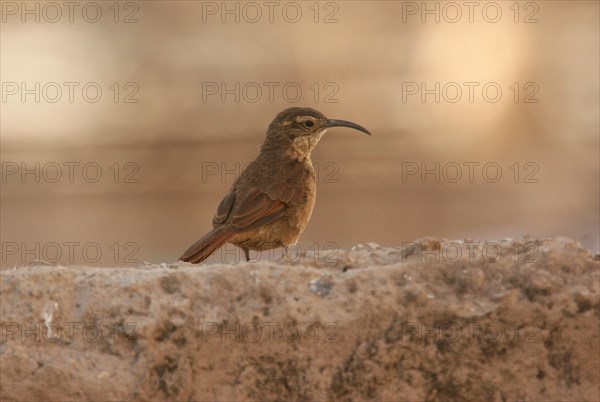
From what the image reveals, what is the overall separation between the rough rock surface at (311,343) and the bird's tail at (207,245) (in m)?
1.88

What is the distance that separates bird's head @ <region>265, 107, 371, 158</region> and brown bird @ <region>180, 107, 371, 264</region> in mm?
55

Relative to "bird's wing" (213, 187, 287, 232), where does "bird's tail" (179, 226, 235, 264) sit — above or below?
below

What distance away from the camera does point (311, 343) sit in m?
3.64

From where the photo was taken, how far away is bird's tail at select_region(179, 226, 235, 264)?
221 inches

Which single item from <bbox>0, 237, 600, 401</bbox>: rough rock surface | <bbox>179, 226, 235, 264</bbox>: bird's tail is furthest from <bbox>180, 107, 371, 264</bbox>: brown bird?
<bbox>0, 237, 600, 401</bbox>: rough rock surface

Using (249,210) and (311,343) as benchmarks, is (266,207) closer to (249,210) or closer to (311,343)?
(249,210)

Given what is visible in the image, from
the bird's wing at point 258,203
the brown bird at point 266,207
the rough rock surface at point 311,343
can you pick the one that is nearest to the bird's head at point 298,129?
the brown bird at point 266,207

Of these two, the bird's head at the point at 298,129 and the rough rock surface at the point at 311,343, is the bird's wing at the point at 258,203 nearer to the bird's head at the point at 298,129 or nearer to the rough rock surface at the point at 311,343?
the bird's head at the point at 298,129

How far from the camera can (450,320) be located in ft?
11.9

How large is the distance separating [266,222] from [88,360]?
2.41 metres

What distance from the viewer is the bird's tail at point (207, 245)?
562 centimetres

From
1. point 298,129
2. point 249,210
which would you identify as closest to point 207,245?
point 249,210

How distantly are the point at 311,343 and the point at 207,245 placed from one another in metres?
2.12

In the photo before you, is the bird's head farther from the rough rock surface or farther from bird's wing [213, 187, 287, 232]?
the rough rock surface
